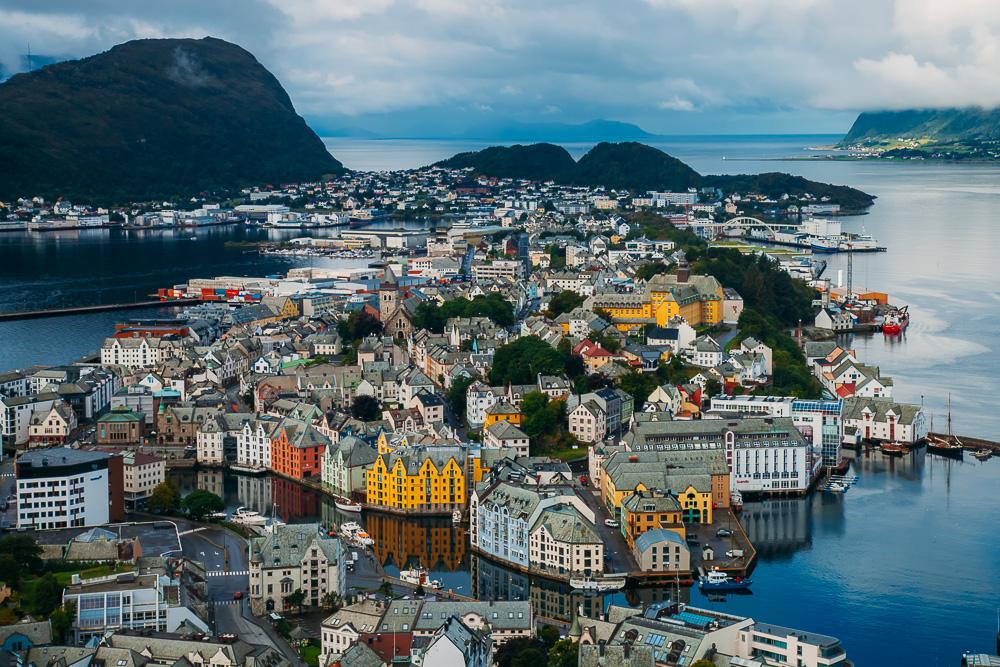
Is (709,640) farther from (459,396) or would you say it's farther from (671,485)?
(459,396)

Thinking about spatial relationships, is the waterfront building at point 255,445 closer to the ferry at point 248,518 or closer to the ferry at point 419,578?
the ferry at point 248,518

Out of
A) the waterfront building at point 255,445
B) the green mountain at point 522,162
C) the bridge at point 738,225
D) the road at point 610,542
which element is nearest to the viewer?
the road at point 610,542

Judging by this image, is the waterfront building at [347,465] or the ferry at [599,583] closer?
the ferry at [599,583]

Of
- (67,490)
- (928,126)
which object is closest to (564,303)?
(67,490)

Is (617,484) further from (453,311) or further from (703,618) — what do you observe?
Answer: (453,311)

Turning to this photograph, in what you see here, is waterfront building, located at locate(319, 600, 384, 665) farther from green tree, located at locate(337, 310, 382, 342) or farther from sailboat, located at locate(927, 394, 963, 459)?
green tree, located at locate(337, 310, 382, 342)

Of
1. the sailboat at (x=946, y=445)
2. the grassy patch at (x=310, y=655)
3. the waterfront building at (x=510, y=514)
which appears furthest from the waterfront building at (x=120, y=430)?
the sailboat at (x=946, y=445)
